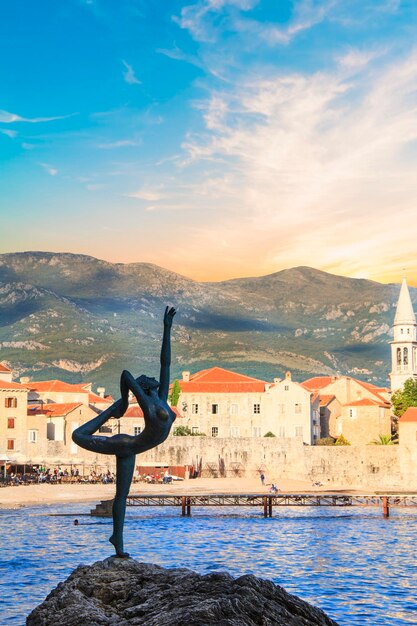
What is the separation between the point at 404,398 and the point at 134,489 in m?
34.8

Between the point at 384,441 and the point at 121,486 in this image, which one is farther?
the point at 384,441

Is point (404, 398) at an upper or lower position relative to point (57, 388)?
lower

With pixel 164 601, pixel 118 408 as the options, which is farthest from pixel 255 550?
pixel 164 601

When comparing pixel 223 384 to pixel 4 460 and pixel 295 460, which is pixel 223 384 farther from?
pixel 4 460

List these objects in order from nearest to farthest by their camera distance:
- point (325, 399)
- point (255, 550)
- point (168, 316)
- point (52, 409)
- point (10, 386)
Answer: point (168, 316)
point (255, 550)
point (10, 386)
point (52, 409)
point (325, 399)

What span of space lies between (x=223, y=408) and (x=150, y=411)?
3372 inches

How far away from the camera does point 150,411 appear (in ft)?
54.7

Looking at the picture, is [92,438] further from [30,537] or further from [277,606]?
[30,537]

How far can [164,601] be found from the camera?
13.4 meters

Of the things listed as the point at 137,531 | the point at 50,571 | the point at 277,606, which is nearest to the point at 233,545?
the point at 137,531

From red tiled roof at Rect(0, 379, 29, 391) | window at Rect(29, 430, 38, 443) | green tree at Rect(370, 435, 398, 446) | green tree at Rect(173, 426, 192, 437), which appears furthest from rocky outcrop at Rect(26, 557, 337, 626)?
green tree at Rect(173, 426, 192, 437)

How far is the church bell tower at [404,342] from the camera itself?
360 ft

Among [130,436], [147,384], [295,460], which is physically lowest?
[295,460]

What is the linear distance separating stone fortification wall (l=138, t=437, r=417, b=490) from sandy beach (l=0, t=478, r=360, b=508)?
5.21 feet
